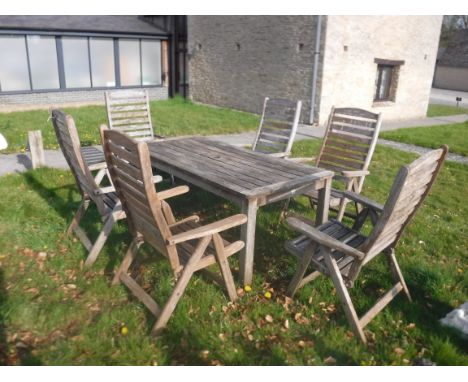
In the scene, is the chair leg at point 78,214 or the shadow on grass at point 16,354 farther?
the chair leg at point 78,214

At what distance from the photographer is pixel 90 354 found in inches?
92.8

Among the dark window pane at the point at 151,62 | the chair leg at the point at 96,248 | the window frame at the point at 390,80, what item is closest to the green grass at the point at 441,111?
the window frame at the point at 390,80

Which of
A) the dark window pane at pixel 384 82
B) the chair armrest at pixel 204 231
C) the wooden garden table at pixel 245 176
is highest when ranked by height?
the dark window pane at pixel 384 82

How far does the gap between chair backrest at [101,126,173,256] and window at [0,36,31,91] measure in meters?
13.9

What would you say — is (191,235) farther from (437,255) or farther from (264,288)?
(437,255)

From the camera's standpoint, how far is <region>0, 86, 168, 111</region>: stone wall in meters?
13.7

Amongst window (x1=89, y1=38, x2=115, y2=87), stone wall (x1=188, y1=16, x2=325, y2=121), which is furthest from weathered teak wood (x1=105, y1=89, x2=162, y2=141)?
window (x1=89, y1=38, x2=115, y2=87)

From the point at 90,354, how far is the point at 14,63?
47.9ft

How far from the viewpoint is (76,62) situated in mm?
15234

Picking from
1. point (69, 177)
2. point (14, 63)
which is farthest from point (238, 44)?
point (69, 177)

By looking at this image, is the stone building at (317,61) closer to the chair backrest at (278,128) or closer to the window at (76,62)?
the window at (76,62)

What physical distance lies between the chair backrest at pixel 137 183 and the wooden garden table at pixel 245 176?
694 millimetres

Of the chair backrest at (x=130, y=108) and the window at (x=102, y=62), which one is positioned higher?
the window at (x=102, y=62)

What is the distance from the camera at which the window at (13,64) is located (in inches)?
543
